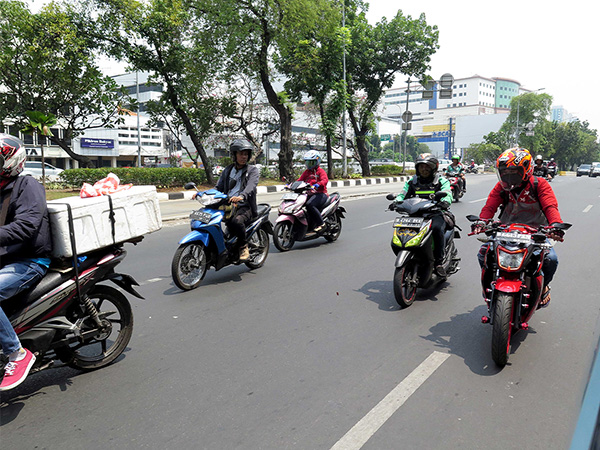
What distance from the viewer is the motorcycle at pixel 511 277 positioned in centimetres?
340

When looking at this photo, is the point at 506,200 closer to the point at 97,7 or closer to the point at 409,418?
the point at 409,418

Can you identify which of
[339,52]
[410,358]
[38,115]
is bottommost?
[410,358]

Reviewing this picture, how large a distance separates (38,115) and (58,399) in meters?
15.7

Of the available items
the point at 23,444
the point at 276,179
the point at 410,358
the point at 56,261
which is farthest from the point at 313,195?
the point at 276,179

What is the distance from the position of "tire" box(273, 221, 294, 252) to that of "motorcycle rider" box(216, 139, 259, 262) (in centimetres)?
151

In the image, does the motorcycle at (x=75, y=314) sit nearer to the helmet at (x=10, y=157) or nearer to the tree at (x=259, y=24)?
the helmet at (x=10, y=157)

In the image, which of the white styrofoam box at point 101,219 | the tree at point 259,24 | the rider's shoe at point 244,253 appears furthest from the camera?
the tree at point 259,24

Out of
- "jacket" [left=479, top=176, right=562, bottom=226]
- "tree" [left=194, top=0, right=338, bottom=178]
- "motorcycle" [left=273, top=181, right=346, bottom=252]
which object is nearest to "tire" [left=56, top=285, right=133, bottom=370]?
"jacket" [left=479, top=176, right=562, bottom=226]

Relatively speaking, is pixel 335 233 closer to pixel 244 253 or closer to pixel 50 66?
pixel 244 253

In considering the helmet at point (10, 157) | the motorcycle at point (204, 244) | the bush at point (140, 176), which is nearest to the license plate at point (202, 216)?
the motorcycle at point (204, 244)

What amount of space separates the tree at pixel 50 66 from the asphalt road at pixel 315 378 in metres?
14.5

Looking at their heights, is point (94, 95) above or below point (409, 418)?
above

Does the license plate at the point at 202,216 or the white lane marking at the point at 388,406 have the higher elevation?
the license plate at the point at 202,216

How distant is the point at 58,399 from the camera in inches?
119
